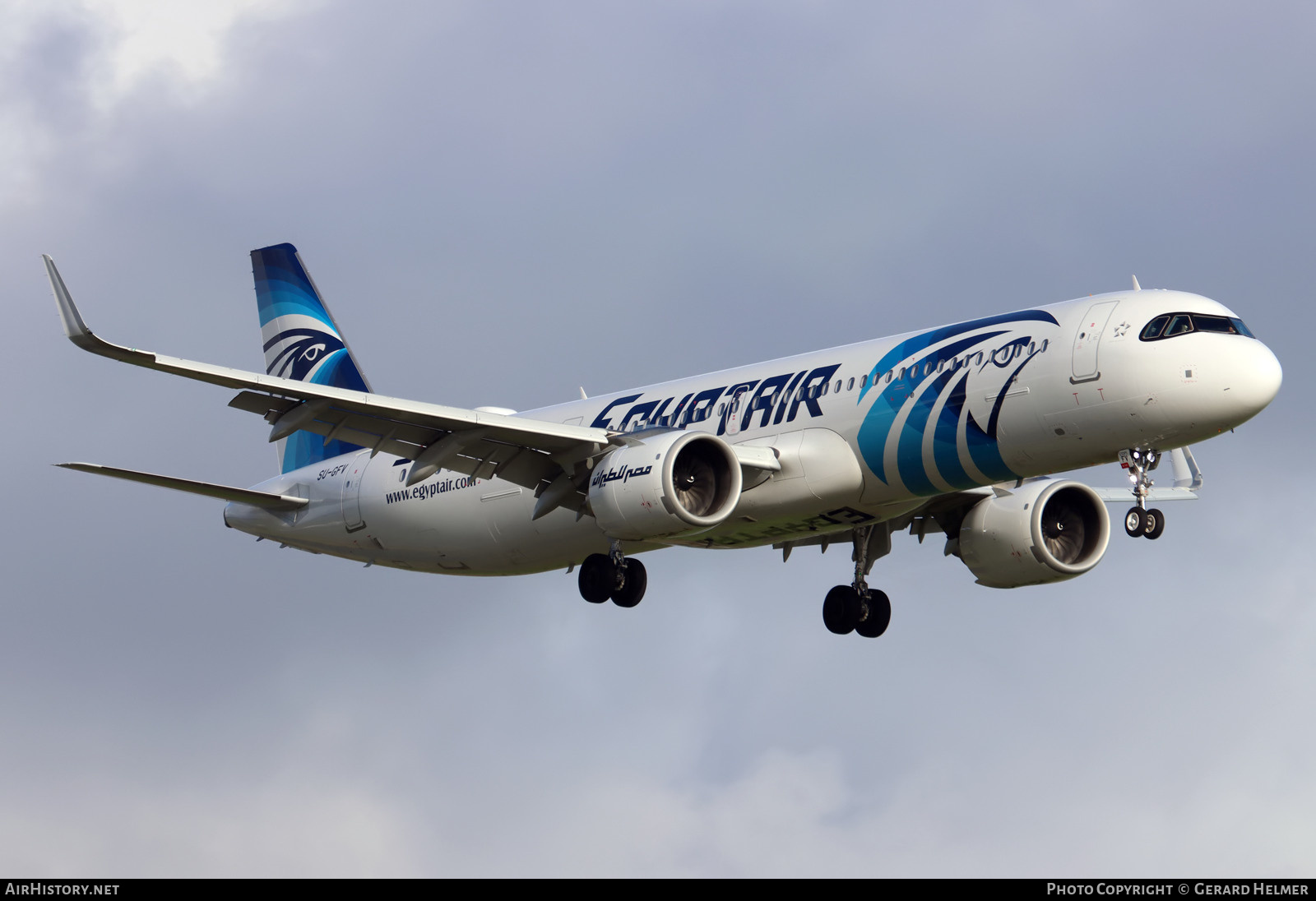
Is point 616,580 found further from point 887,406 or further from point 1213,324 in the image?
point 1213,324

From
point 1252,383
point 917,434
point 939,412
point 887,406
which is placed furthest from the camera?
point 887,406

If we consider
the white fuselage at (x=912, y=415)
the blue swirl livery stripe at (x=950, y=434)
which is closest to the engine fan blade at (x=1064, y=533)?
the white fuselage at (x=912, y=415)

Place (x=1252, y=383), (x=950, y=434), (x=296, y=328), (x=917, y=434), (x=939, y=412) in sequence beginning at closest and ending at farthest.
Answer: (x=1252, y=383) → (x=950, y=434) → (x=939, y=412) → (x=917, y=434) → (x=296, y=328)

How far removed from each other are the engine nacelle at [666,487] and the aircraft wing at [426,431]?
2.09 feet

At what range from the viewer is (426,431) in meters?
32.8

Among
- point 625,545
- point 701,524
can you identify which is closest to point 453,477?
point 625,545

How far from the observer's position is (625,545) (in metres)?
35.1

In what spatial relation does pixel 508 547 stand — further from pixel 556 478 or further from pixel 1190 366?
pixel 1190 366

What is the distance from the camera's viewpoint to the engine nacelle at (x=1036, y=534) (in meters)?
36.3

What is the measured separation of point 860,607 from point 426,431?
1090cm

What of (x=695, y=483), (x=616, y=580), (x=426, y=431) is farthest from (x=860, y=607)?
(x=426, y=431)

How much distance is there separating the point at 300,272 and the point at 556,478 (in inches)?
626

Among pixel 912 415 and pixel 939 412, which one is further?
pixel 912 415

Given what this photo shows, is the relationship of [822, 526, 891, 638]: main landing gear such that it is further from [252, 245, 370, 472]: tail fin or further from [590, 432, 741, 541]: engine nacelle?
[252, 245, 370, 472]: tail fin
